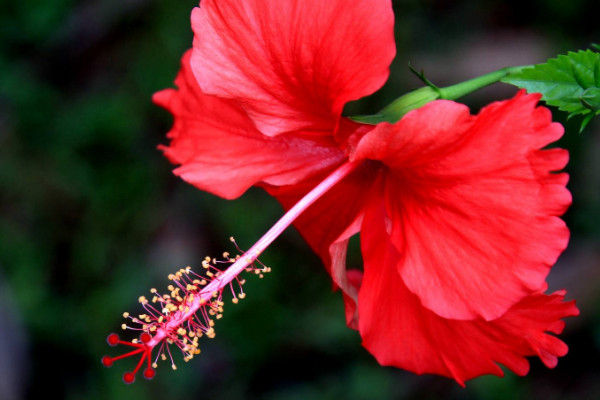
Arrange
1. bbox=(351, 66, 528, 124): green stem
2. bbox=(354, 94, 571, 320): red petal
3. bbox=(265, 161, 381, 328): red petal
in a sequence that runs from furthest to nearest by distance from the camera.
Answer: bbox=(265, 161, 381, 328): red petal < bbox=(351, 66, 528, 124): green stem < bbox=(354, 94, 571, 320): red petal

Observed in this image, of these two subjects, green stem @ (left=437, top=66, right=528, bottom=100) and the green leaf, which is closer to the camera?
the green leaf

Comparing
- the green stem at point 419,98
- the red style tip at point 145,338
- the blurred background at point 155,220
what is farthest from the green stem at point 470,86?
the blurred background at point 155,220

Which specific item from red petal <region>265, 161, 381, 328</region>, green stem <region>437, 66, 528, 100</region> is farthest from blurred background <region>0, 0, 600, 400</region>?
green stem <region>437, 66, 528, 100</region>

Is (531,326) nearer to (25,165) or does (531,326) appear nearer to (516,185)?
(516,185)

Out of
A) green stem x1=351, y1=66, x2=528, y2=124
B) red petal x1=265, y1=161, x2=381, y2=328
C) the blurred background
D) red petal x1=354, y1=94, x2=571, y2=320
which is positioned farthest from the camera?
the blurred background

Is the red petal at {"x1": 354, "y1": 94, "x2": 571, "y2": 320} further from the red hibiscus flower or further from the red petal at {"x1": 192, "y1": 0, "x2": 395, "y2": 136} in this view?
the red petal at {"x1": 192, "y1": 0, "x2": 395, "y2": 136}

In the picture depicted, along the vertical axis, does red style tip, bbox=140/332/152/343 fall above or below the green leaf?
above

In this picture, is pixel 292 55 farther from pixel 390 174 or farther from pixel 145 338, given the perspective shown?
pixel 145 338

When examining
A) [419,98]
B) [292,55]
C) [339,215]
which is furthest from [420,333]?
[292,55]
